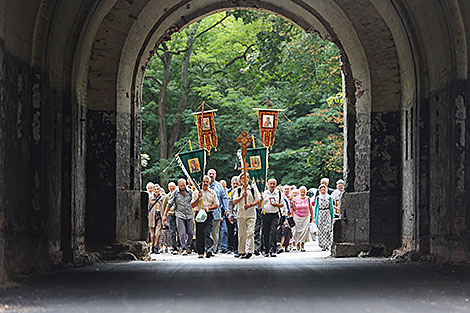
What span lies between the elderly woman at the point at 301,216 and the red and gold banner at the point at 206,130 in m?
3.51

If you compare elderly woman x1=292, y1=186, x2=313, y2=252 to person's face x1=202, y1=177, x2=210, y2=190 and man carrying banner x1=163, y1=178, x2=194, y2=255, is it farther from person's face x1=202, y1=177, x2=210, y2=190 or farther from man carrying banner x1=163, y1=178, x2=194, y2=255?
person's face x1=202, y1=177, x2=210, y2=190

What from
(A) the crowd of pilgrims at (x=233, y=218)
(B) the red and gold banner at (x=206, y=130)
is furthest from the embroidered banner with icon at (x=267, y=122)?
(A) the crowd of pilgrims at (x=233, y=218)

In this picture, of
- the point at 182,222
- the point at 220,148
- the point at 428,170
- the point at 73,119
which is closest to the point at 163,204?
the point at 182,222

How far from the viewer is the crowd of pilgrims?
16.0m

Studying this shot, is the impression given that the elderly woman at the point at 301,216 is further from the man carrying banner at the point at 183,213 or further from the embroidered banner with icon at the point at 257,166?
the man carrying banner at the point at 183,213

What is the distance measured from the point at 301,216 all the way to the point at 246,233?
574 cm

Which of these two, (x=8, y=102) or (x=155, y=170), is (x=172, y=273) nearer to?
(x=8, y=102)

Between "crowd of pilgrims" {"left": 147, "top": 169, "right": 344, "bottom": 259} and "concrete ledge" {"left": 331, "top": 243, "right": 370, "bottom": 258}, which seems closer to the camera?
"concrete ledge" {"left": 331, "top": 243, "right": 370, "bottom": 258}

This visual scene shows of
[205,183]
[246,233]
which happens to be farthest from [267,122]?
[246,233]

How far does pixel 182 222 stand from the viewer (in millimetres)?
17797

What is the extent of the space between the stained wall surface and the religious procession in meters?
1.97

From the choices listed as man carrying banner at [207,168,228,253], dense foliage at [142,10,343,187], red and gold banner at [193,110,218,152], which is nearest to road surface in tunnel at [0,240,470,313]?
man carrying banner at [207,168,228,253]

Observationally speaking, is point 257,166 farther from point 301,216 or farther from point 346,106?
point 301,216

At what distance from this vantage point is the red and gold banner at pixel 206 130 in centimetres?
2355
